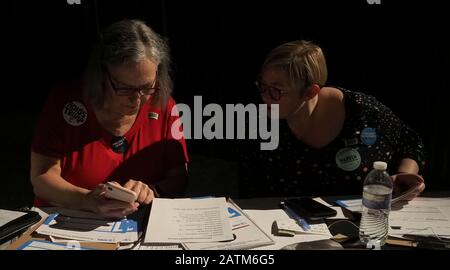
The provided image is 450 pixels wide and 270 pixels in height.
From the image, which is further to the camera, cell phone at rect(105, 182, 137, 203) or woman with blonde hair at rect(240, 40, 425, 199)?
woman with blonde hair at rect(240, 40, 425, 199)

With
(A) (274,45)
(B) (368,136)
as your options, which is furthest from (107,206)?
(A) (274,45)

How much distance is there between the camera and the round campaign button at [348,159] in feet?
6.61

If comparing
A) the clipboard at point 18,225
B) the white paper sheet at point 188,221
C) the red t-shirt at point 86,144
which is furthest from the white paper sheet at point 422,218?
the clipboard at point 18,225

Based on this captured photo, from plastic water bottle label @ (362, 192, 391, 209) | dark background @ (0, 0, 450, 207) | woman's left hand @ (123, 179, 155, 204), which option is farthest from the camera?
dark background @ (0, 0, 450, 207)

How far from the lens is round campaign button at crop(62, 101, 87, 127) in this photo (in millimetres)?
1857

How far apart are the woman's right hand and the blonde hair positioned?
844 mm

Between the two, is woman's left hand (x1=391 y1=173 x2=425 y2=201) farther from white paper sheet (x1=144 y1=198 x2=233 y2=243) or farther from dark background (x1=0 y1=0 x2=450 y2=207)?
dark background (x1=0 y1=0 x2=450 y2=207)

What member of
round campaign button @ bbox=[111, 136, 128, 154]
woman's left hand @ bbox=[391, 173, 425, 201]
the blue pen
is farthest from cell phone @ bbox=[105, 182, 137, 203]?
woman's left hand @ bbox=[391, 173, 425, 201]

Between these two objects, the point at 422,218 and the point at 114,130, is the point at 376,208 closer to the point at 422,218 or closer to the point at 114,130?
the point at 422,218

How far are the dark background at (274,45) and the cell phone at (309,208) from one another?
6.06ft

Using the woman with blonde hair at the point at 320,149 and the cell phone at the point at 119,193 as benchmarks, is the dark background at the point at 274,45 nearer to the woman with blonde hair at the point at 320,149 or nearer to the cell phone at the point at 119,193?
the woman with blonde hair at the point at 320,149

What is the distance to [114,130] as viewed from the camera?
6.27ft

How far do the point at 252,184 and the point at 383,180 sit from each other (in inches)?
24.6
